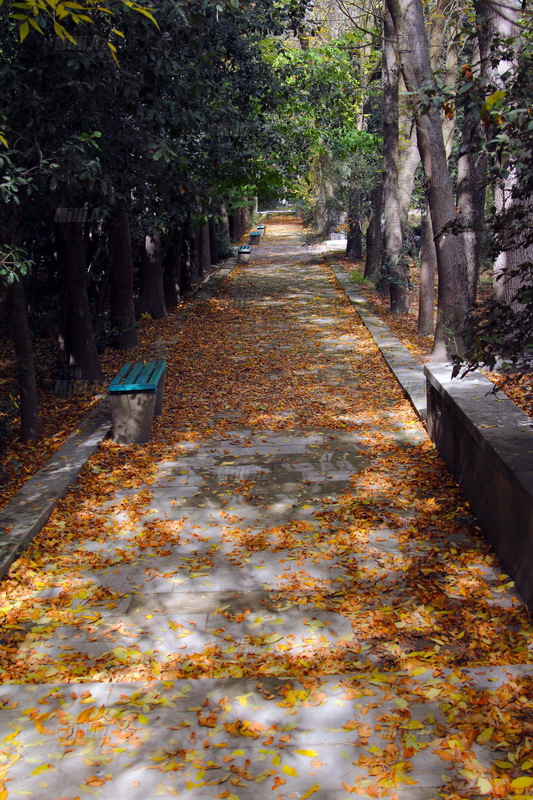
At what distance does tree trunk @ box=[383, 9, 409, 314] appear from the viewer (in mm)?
15766

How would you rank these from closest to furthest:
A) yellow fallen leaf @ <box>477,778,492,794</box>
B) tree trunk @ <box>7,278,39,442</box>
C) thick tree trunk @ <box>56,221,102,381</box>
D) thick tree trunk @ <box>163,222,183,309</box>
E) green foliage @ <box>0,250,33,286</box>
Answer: yellow fallen leaf @ <box>477,778,492,794</box> → green foliage @ <box>0,250,33,286</box> → tree trunk @ <box>7,278,39,442</box> → thick tree trunk @ <box>56,221,102,381</box> → thick tree trunk @ <box>163,222,183,309</box>

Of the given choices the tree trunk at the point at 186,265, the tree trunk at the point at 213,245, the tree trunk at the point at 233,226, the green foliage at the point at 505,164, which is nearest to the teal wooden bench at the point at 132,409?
the green foliage at the point at 505,164

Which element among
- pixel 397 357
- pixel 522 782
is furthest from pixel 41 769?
pixel 397 357

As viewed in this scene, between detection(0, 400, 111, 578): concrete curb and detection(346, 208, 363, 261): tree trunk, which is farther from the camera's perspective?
detection(346, 208, 363, 261): tree trunk

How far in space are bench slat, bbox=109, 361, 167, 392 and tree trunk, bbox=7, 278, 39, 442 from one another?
87 centimetres

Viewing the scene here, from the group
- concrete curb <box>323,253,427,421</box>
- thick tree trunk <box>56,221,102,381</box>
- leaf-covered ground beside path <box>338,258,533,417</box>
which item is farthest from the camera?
thick tree trunk <box>56,221,102,381</box>

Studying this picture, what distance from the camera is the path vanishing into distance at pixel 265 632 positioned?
3.41 m

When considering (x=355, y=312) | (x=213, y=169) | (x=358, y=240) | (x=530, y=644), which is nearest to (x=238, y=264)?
(x=358, y=240)

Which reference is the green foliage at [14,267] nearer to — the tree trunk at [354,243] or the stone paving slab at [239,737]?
the stone paving slab at [239,737]

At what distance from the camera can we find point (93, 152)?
7969 mm

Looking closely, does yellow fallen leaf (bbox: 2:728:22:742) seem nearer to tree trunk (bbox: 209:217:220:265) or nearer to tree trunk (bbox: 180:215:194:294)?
tree trunk (bbox: 180:215:194:294)

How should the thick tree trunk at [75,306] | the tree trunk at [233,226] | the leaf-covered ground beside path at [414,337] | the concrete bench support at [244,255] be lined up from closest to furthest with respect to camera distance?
the leaf-covered ground beside path at [414,337] → the thick tree trunk at [75,306] → the concrete bench support at [244,255] → the tree trunk at [233,226]

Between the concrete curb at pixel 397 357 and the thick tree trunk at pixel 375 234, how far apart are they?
6.16ft

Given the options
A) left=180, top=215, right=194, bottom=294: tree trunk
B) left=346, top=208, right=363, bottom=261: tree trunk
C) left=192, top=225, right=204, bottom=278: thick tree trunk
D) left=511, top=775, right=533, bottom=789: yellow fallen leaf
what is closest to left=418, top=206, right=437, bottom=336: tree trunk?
left=180, top=215, right=194, bottom=294: tree trunk
